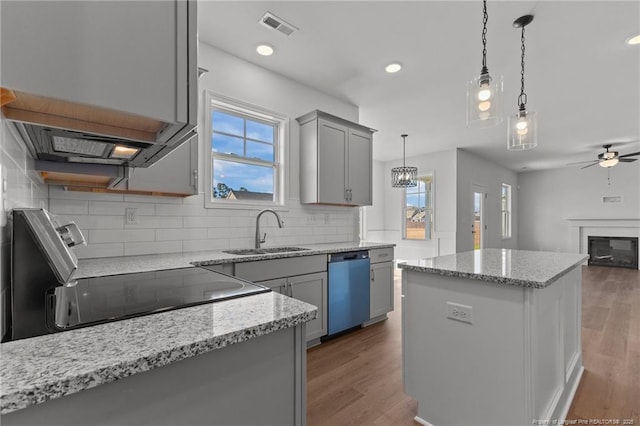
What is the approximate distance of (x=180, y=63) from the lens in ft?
2.45

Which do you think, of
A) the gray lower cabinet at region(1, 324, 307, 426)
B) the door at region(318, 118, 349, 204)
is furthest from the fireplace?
the gray lower cabinet at region(1, 324, 307, 426)

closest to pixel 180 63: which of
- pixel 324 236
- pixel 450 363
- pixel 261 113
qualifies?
pixel 450 363

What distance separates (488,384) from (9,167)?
6.81ft

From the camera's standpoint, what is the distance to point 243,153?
3.14m

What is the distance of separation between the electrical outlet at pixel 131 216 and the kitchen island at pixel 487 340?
80.6 inches

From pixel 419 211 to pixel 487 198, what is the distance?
1858 mm

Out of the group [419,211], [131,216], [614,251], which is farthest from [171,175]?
[614,251]

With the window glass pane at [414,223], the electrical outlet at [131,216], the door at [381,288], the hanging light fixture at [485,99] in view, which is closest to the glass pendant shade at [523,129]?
the hanging light fixture at [485,99]

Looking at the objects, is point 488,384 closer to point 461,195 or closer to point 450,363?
point 450,363

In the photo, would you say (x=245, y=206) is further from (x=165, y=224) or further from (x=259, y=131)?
(x=259, y=131)

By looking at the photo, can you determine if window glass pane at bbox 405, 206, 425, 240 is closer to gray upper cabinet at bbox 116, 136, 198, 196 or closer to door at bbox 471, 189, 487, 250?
door at bbox 471, 189, 487, 250

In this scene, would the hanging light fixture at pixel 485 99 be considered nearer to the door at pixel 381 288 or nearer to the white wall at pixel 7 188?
the door at pixel 381 288

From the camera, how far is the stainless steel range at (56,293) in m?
0.76

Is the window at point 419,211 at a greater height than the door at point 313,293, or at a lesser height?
greater
